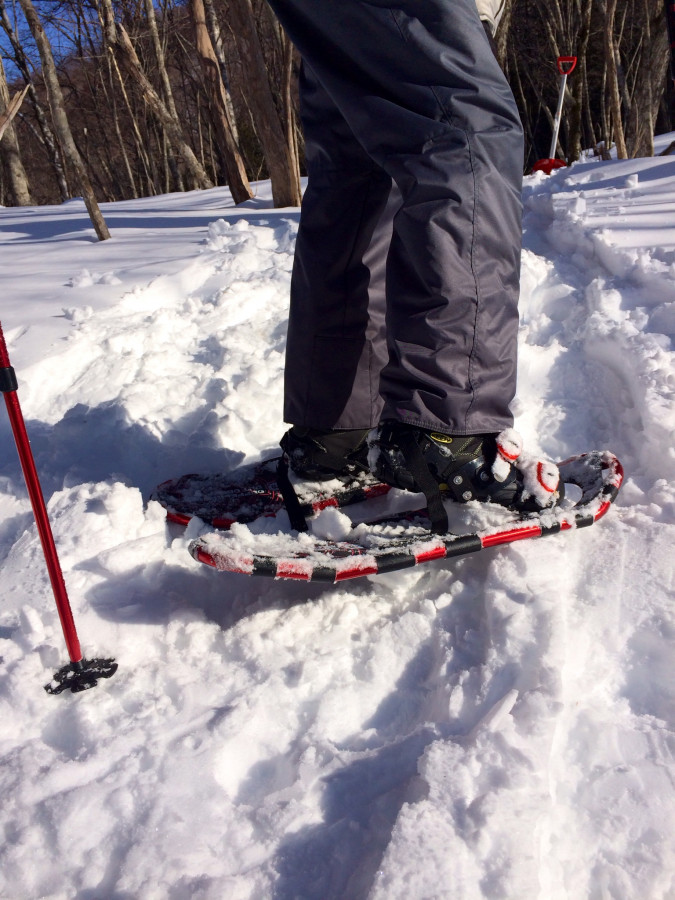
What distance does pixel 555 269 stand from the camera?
2900mm

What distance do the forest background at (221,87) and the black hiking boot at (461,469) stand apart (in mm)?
948

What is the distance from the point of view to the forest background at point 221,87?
18.4 feet

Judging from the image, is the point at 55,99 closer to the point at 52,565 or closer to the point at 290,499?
the point at 290,499

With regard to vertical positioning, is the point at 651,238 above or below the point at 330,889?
above

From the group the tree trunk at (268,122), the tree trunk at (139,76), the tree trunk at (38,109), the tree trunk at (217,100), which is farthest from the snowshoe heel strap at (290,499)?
→ the tree trunk at (38,109)

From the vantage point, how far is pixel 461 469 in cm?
142

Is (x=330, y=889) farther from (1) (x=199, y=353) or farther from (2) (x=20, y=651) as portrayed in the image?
(1) (x=199, y=353)

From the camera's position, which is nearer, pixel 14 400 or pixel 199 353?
pixel 14 400

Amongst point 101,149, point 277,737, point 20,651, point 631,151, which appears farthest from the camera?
point 101,149

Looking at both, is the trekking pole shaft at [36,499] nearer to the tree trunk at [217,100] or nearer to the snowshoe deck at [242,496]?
the snowshoe deck at [242,496]

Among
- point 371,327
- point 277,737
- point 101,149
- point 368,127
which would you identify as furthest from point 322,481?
point 101,149

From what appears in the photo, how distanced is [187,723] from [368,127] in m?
1.16

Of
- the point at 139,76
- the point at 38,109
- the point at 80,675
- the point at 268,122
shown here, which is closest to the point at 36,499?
the point at 80,675

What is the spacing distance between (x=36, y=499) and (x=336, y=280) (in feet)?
2.77
